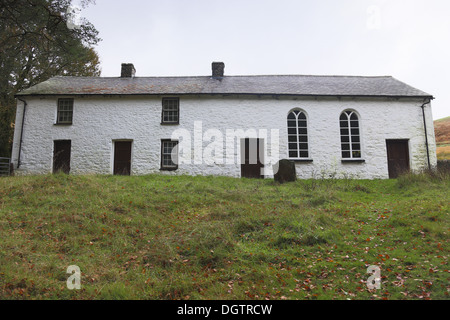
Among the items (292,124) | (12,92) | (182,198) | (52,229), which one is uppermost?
(12,92)

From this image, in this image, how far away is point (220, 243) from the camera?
261 inches

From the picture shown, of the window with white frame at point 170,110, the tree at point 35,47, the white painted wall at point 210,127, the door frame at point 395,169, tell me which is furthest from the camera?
the window with white frame at point 170,110

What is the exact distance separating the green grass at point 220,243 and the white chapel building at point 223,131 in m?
5.16

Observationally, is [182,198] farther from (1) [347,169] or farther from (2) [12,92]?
(2) [12,92]

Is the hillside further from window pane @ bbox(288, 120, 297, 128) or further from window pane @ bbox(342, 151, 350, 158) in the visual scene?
window pane @ bbox(288, 120, 297, 128)

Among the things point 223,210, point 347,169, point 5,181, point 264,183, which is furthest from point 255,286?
point 347,169

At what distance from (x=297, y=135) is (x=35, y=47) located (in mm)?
19922

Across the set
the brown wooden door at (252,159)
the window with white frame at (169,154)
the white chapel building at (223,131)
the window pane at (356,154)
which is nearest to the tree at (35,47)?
the white chapel building at (223,131)

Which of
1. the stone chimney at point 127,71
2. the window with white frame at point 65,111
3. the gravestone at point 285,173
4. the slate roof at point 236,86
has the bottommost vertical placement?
the gravestone at point 285,173

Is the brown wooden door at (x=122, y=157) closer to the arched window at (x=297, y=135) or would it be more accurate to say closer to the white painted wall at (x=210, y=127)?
the white painted wall at (x=210, y=127)

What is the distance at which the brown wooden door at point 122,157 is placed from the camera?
1655 cm
